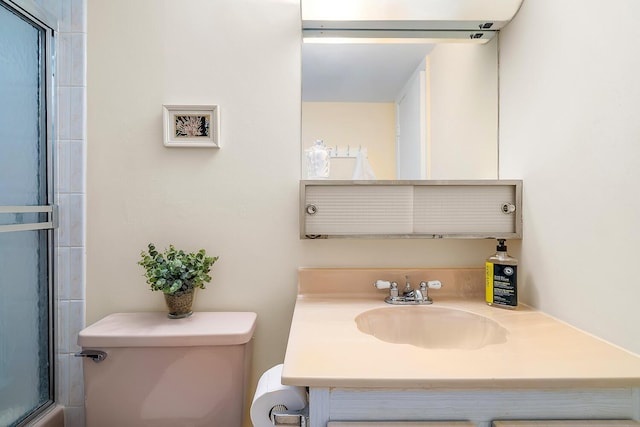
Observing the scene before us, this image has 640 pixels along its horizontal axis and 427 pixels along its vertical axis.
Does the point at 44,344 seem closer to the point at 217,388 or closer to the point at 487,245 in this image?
the point at 217,388

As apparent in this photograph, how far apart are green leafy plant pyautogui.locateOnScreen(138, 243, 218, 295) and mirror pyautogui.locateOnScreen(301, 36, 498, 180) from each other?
0.43 metres

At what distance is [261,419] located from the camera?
68 cm

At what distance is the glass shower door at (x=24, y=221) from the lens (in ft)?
3.28

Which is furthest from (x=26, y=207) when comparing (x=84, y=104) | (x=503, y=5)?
(x=503, y=5)

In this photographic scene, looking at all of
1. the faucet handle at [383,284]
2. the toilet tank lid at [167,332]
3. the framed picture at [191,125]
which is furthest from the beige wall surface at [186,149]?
the faucet handle at [383,284]

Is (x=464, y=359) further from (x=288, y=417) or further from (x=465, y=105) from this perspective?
(x=465, y=105)

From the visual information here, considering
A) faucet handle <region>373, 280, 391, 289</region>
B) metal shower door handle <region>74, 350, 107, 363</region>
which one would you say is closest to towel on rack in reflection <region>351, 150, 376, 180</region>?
faucet handle <region>373, 280, 391, 289</region>

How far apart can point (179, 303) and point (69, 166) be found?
57 cm

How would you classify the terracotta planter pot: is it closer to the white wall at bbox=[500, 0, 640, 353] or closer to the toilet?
the toilet

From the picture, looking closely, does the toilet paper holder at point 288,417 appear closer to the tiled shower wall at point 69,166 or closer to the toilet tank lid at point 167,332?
the toilet tank lid at point 167,332

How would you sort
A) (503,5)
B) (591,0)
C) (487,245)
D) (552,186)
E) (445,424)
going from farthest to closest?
(487,245) < (503,5) < (552,186) < (591,0) < (445,424)

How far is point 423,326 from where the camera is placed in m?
1.06

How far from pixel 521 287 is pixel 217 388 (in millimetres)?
947

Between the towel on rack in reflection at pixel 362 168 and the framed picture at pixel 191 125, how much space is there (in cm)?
45
